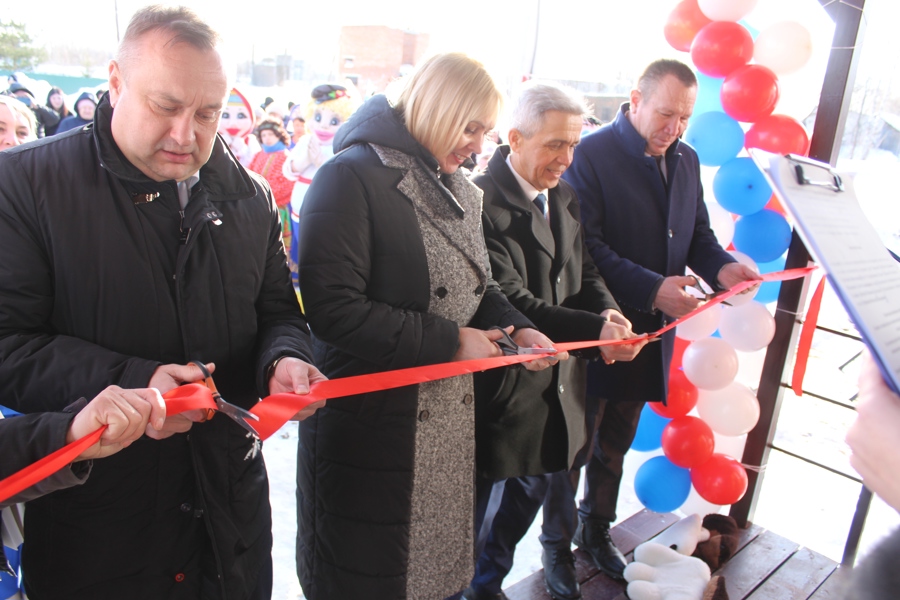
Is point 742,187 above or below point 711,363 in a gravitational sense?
above

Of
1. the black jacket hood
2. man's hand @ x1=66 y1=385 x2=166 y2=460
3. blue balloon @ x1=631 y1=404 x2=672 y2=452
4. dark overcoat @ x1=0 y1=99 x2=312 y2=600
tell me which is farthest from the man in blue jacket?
man's hand @ x1=66 y1=385 x2=166 y2=460

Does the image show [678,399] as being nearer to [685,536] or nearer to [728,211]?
[685,536]

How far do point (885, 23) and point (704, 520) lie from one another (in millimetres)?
2663

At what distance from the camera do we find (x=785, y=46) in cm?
305

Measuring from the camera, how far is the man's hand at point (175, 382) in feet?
4.27

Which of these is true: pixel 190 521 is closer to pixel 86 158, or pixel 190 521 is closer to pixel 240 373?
pixel 240 373

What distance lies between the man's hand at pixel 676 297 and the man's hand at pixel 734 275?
0.98ft

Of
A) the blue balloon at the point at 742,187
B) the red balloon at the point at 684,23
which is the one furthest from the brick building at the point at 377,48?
the blue balloon at the point at 742,187

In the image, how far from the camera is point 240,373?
64.4 inches

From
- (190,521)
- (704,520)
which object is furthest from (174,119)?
(704,520)

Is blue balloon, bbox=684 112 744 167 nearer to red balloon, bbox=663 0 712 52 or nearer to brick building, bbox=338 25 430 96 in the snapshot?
red balloon, bbox=663 0 712 52

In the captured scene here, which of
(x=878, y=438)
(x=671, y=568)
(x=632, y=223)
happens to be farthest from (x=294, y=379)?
(x=671, y=568)

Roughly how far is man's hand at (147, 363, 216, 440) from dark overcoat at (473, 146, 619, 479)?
1.14 m

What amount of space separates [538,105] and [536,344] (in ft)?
2.99
